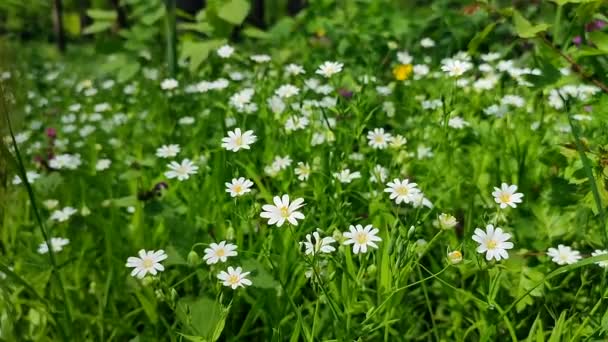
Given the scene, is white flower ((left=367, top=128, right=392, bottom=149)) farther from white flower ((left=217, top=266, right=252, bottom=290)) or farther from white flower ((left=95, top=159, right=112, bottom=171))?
white flower ((left=95, top=159, right=112, bottom=171))

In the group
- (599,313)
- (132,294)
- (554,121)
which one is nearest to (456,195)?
(599,313)

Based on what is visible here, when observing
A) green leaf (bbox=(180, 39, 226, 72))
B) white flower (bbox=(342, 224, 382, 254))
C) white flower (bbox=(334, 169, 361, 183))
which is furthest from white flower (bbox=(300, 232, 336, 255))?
green leaf (bbox=(180, 39, 226, 72))

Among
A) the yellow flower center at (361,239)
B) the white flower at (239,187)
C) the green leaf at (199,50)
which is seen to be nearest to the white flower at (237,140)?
the white flower at (239,187)

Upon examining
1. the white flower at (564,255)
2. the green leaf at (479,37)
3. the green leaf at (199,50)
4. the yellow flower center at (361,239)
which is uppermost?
the green leaf at (479,37)

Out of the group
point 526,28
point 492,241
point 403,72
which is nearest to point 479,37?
point 526,28

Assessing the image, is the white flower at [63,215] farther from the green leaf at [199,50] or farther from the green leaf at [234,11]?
the green leaf at [234,11]

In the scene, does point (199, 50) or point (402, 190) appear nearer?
point (402, 190)

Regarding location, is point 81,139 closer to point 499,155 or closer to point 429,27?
A: point 499,155

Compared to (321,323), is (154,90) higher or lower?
lower

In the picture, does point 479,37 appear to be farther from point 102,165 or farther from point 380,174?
point 102,165
